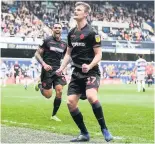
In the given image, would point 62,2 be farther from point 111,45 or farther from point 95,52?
point 95,52

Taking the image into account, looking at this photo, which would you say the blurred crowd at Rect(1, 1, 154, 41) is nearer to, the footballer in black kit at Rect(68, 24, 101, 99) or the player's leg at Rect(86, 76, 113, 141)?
the footballer in black kit at Rect(68, 24, 101, 99)

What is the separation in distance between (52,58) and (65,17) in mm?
43963

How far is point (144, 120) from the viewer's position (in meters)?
11.4

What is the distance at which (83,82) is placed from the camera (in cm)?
825

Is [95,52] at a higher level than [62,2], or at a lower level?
higher

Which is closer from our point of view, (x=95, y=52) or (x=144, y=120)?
(x=95, y=52)

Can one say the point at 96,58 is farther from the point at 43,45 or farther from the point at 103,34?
the point at 103,34

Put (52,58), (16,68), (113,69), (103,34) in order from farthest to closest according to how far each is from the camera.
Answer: (103,34) < (113,69) < (16,68) < (52,58)

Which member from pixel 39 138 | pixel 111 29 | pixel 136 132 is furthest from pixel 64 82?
pixel 111 29

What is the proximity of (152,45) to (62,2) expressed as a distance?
46.9ft

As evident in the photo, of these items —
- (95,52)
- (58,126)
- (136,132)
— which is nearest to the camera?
(95,52)

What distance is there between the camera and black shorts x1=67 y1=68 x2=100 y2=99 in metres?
8.14

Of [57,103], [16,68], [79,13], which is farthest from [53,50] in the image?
[16,68]

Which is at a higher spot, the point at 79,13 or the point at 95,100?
the point at 79,13
